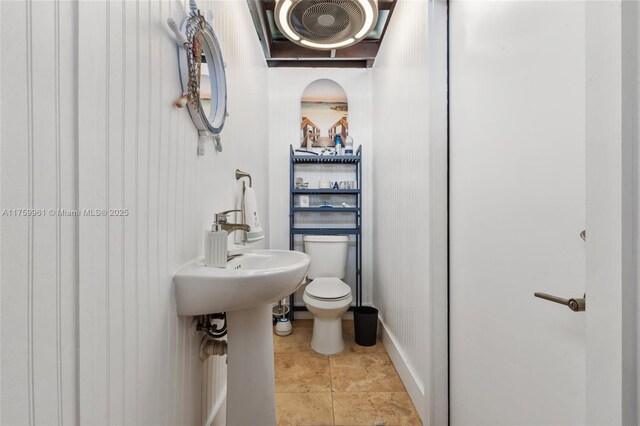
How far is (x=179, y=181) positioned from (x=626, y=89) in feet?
3.55

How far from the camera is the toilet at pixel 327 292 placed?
1.88 m

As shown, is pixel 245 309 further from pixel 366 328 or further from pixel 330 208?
pixel 330 208

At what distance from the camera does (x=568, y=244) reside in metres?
0.66

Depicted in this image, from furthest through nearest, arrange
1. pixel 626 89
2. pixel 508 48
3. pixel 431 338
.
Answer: pixel 431 338 < pixel 508 48 < pixel 626 89

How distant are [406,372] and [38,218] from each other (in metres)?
1.75

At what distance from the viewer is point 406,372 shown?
1552 mm

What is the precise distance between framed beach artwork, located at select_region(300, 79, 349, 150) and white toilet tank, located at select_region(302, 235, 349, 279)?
952 millimetres

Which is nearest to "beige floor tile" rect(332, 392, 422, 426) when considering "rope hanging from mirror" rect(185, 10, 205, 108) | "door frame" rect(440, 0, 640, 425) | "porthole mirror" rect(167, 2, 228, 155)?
"door frame" rect(440, 0, 640, 425)

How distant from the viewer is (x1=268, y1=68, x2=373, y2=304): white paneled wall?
254 centimetres

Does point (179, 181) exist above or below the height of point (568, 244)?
above

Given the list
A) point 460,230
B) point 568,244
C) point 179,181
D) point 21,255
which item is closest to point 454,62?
point 460,230

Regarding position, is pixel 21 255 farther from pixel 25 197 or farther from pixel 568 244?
pixel 568 244

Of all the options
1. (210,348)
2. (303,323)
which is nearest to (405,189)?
(210,348)

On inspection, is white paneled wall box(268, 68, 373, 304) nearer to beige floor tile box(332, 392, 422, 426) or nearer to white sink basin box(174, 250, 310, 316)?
beige floor tile box(332, 392, 422, 426)
